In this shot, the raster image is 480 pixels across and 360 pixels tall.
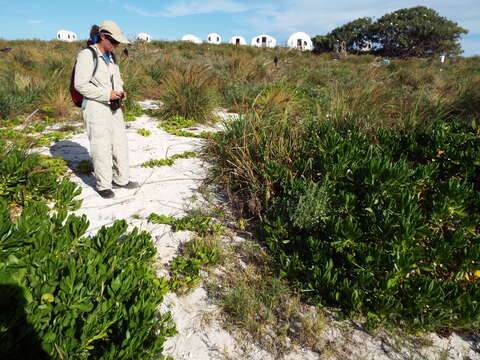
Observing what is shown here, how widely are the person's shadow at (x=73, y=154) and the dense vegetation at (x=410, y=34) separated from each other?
33841 mm

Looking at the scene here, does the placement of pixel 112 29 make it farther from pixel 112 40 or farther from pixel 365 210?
pixel 365 210

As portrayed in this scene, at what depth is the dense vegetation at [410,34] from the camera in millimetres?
34938

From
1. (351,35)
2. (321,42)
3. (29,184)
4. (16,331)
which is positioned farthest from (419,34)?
(16,331)

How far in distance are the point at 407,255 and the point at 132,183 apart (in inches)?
136

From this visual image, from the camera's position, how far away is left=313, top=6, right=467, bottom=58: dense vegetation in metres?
34.9

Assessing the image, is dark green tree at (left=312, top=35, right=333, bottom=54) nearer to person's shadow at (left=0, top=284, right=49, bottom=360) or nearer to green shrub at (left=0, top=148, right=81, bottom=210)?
green shrub at (left=0, top=148, right=81, bottom=210)

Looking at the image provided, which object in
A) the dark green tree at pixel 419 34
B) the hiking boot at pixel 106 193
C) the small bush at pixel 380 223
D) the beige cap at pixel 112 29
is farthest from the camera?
the dark green tree at pixel 419 34

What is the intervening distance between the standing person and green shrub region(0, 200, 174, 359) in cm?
152

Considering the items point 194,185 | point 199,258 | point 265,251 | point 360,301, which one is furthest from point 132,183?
point 360,301

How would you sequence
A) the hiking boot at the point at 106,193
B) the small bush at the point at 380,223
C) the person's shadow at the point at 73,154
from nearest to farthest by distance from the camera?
1. the small bush at the point at 380,223
2. the hiking boot at the point at 106,193
3. the person's shadow at the point at 73,154

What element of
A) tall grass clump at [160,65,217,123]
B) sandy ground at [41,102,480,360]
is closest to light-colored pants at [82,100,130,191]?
sandy ground at [41,102,480,360]

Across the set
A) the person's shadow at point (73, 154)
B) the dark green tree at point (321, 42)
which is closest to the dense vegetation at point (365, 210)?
the person's shadow at point (73, 154)

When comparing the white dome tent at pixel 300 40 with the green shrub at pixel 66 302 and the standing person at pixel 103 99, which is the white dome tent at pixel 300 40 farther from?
the green shrub at pixel 66 302

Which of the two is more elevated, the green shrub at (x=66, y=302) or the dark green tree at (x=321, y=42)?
the dark green tree at (x=321, y=42)
